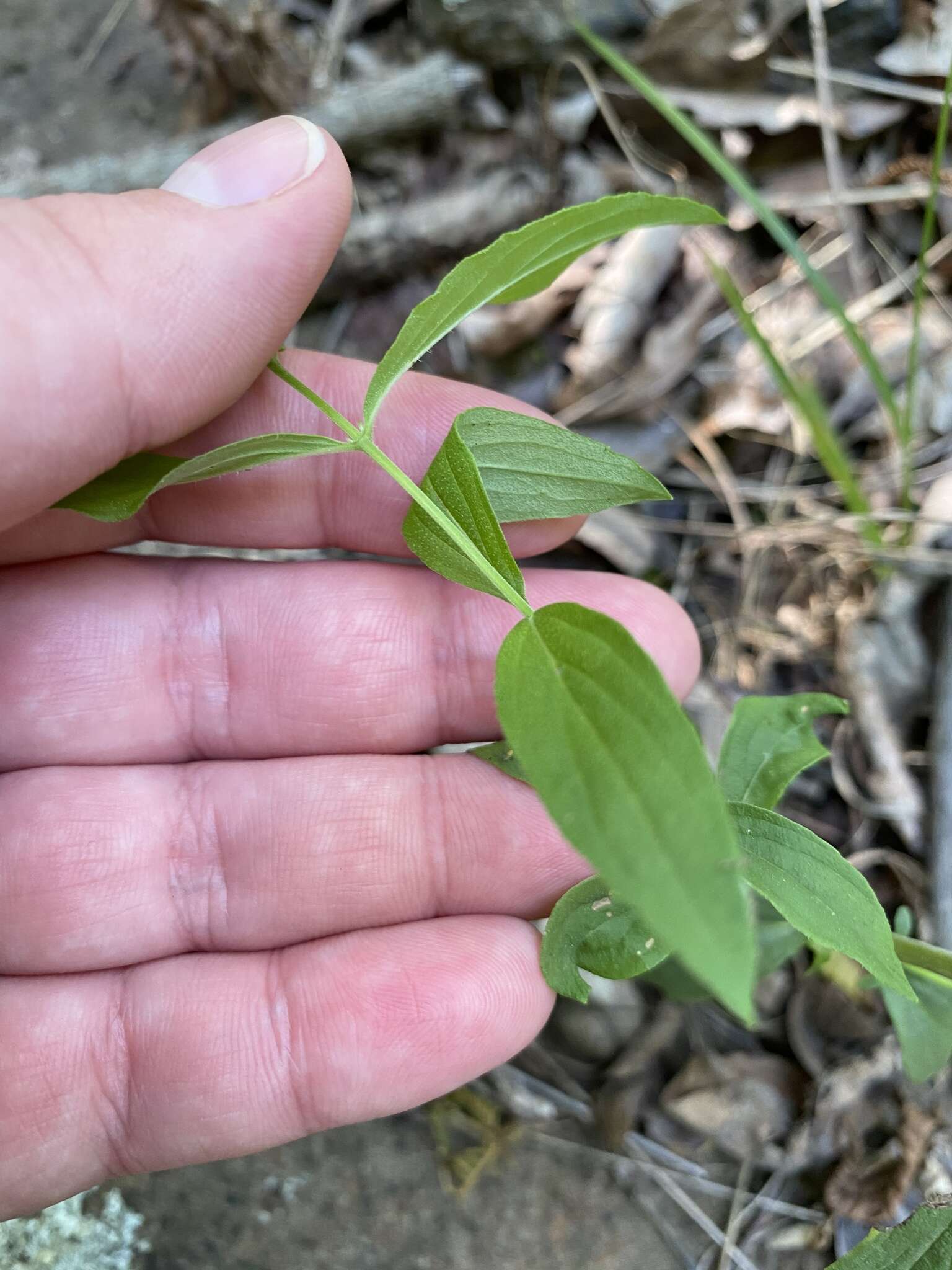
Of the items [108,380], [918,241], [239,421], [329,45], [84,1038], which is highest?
[329,45]

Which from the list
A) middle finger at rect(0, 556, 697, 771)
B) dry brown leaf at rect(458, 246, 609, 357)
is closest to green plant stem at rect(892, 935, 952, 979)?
middle finger at rect(0, 556, 697, 771)

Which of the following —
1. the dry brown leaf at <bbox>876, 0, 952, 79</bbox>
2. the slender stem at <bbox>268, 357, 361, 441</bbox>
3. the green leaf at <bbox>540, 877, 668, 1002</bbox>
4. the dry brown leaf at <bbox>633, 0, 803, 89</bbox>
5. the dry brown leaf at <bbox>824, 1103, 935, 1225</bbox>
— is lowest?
the dry brown leaf at <bbox>824, 1103, 935, 1225</bbox>

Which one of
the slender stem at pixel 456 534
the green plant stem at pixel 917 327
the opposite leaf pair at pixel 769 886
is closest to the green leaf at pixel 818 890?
the opposite leaf pair at pixel 769 886

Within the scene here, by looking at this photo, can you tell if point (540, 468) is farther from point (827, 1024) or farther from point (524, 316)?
point (827, 1024)

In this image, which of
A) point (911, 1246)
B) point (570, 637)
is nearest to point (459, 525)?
point (570, 637)

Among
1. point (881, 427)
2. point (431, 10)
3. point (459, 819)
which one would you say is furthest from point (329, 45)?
point (459, 819)

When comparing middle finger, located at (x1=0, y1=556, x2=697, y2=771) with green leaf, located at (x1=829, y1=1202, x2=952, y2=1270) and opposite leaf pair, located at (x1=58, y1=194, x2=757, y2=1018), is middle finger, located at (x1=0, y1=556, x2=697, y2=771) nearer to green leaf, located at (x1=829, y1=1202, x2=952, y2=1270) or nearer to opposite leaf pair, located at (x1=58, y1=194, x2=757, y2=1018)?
opposite leaf pair, located at (x1=58, y1=194, x2=757, y2=1018)

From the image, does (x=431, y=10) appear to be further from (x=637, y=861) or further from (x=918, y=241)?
(x=637, y=861)
